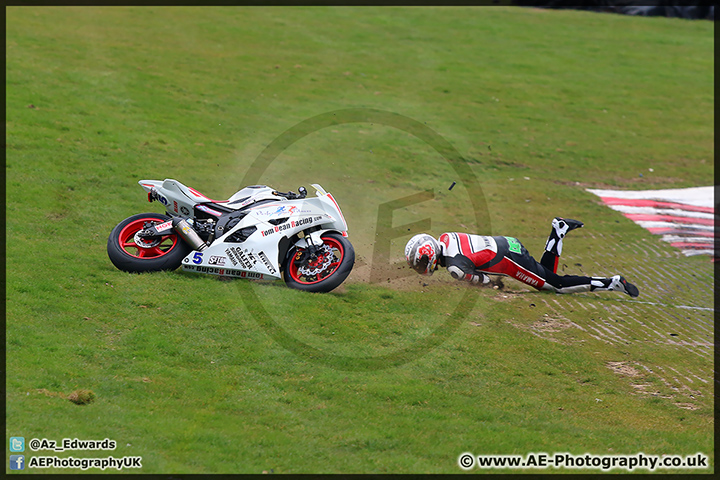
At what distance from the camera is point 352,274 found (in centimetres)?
1235

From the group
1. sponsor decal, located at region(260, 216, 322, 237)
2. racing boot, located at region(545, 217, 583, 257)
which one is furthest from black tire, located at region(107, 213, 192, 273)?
racing boot, located at region(545, 217, 583, 257)

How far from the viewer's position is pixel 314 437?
23.6 feet

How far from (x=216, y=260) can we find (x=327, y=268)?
5.78 ft

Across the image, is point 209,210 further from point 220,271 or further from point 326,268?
point 326,268

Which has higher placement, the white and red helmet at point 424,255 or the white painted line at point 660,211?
the white painted line at point 660,211

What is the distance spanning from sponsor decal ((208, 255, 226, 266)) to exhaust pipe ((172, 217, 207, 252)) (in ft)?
0.92

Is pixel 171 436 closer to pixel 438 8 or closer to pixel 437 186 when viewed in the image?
pixel 437 186

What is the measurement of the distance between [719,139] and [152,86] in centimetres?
2167

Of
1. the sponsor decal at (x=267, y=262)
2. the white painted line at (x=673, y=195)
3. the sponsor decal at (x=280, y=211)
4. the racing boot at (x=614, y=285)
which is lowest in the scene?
the racing boot at (x=614, y=285)

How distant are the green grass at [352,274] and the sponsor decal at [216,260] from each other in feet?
1.15

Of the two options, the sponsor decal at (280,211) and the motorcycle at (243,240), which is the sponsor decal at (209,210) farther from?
the sponsor decal at (280,211)

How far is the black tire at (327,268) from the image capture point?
10.5 m

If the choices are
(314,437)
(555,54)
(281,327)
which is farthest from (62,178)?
(555,54)

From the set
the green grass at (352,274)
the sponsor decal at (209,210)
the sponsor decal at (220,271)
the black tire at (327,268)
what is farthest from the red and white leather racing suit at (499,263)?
the sponsor decal at (209,210)
